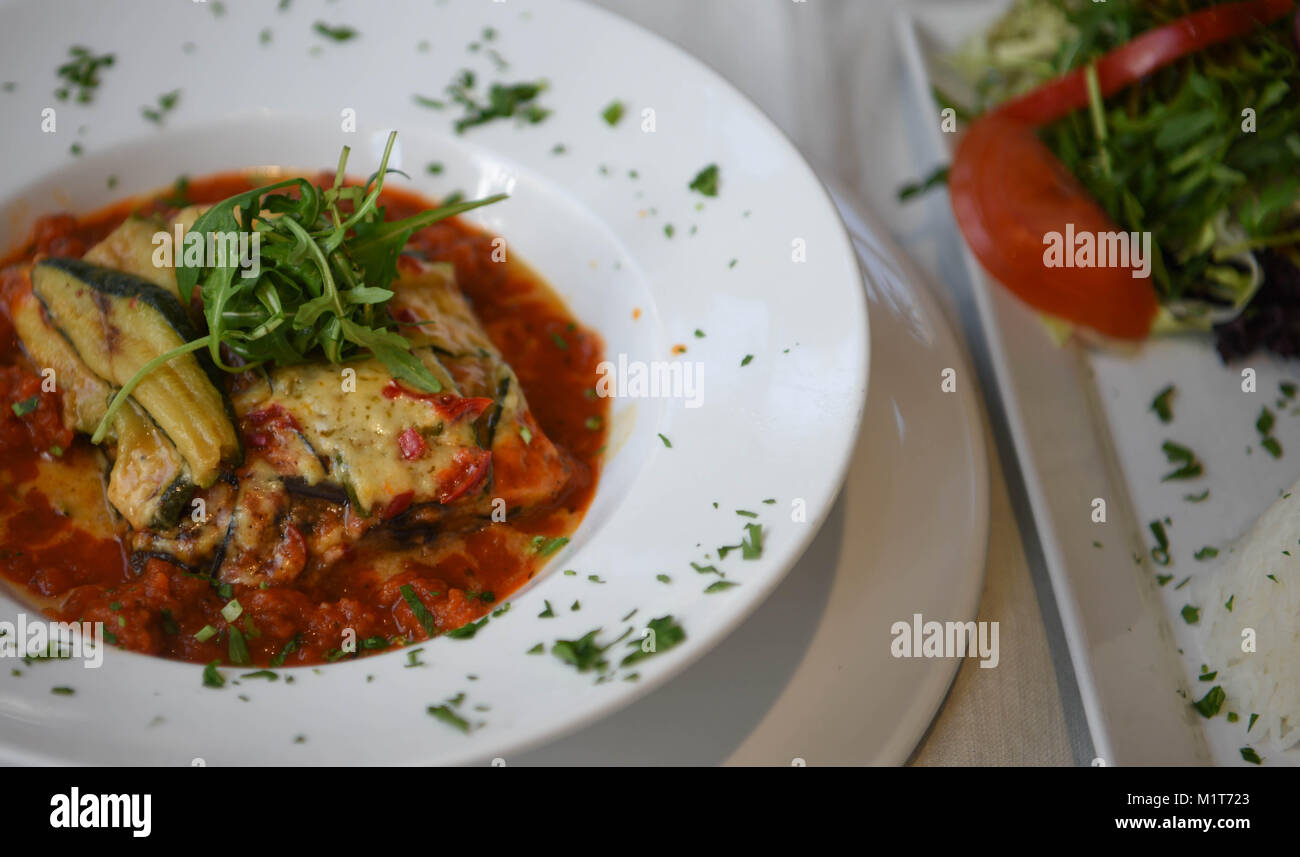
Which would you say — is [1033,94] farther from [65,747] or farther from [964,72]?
[65,747]

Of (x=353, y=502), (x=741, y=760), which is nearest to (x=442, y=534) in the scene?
(x=353, y=502)

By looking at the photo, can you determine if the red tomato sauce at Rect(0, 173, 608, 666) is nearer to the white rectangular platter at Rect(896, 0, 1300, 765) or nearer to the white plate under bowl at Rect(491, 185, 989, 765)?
the white plate under bowl at Rect(491, 185, 989, 765)

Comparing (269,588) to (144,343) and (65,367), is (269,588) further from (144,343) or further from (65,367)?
(65,367)

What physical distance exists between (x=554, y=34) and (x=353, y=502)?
1977 mm

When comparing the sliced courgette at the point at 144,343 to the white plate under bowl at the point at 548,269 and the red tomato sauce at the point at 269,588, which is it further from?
the white plate under bowl at the point at 548,269

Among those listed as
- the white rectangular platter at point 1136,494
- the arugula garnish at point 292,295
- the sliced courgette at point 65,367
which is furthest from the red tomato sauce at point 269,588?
the white rectangular platter at point 1136,494

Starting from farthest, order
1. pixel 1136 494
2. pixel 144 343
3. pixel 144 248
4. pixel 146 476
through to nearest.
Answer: pixel 1136 494 < pixel 144 248 < pixel 144 343 < pixel 146 476

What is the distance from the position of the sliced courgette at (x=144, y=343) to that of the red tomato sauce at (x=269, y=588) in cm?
13

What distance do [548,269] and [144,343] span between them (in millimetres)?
1445

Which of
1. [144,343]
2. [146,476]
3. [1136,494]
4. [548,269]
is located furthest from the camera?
[548,269]

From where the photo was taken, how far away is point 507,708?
7.73 feet

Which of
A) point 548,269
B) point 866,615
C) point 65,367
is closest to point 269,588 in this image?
point 65,367

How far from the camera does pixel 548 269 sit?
3.88 meters

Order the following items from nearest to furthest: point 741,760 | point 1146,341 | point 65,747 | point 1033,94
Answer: point 65,747, point 741,760, point 1146,341, point 1033,94
